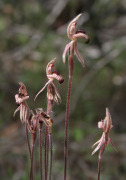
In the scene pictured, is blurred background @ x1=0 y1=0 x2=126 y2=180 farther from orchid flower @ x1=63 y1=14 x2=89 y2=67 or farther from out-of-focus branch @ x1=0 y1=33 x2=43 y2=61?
orchid flower @ x1=63 y1=14 x2=89 y2=67

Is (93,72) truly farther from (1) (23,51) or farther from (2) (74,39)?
(2) (74,39)

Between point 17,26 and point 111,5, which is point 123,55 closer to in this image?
point 111,5

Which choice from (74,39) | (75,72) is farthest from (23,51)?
(74,39)

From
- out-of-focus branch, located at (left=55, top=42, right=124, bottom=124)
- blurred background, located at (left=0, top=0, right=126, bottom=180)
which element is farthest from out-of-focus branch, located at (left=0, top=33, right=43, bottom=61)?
out-of-focus branch, located at (left=55, top=42, right=124, bottom=124)

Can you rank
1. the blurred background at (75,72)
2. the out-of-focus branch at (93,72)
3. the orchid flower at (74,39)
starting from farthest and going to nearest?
1. the out-of-focus branch at (93,72)
2. the blurred background at (75,72)
3. the orchid flower at (74,39)

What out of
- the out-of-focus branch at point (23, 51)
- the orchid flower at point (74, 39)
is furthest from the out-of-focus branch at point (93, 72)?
the orchid flower at point (74, 39)

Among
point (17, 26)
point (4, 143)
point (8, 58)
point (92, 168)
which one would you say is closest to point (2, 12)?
point (17, 26)

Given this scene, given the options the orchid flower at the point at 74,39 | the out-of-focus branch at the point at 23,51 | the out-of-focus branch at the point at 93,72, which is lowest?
the orchid flower at the point at 74,39

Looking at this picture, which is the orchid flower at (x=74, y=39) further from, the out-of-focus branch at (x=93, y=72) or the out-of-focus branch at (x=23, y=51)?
the out-of-focus branch at (x=23, y=51)
